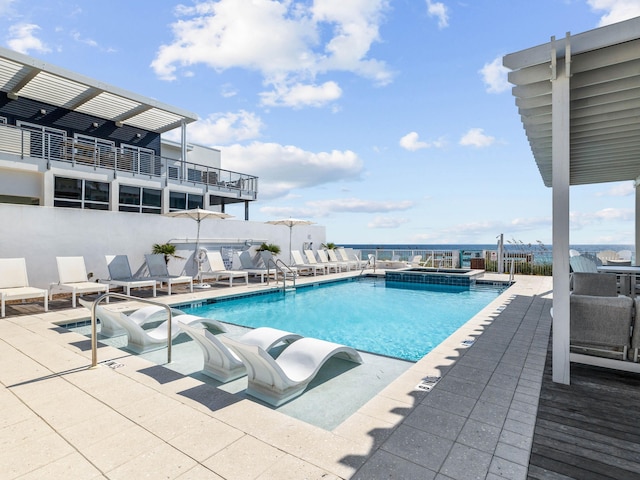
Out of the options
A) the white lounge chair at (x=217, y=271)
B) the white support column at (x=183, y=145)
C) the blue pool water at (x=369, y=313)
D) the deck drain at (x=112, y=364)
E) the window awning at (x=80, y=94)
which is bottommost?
the blue pool water at (x=369, y=313)

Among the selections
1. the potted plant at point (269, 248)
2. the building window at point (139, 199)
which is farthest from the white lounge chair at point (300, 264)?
the building window at point (139, 199)

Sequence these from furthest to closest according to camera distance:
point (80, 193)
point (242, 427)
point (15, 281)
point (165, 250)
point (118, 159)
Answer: point (118, 159)
point (80, 193)
point (165, 250)
point (15, 281)
point (242, 427)

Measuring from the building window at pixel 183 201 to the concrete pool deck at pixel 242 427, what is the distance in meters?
11.3

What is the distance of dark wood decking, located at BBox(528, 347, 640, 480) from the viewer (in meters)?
2.08

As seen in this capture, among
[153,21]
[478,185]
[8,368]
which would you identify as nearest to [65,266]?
[8,368]

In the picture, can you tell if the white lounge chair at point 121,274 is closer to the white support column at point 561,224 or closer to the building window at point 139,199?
the building window at point 139,199

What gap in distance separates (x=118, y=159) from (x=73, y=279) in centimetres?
669

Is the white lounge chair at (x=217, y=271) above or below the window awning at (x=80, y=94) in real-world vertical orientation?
below

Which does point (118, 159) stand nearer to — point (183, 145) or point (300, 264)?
point (183, 145)

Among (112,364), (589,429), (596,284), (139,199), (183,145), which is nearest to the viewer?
(589,429)

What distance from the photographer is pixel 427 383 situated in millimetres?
3414

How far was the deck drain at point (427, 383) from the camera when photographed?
10.8 feet

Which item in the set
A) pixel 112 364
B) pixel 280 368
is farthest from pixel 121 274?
pixel 280 368

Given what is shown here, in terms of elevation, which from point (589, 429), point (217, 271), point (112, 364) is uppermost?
point (217, 271)
